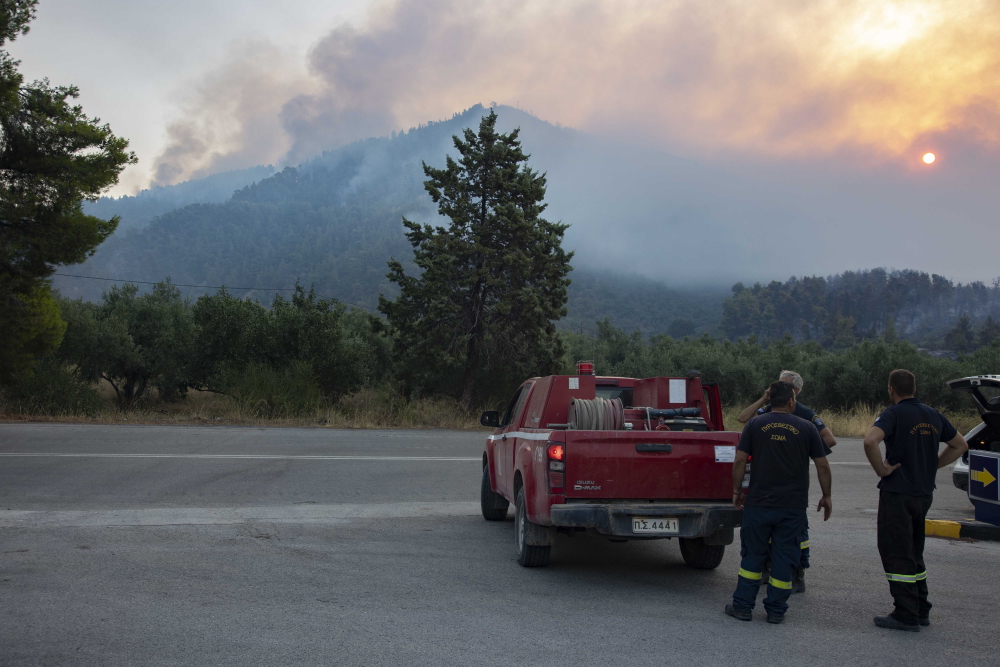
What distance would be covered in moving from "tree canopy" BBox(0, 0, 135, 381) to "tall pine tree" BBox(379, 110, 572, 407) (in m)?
9.55

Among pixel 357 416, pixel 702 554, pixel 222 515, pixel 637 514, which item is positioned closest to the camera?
pixel 637 514

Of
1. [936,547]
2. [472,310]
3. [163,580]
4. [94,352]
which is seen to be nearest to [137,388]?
[94,352]

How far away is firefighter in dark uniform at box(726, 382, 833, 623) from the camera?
5277 millimetres

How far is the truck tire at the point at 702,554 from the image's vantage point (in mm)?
6824

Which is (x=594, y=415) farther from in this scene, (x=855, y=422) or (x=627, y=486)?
(x=855, y=422)

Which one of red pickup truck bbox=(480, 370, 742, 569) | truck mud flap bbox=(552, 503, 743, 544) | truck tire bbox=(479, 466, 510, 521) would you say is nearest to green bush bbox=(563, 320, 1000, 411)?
truck tire bbox=(479, 466, 510, 521)

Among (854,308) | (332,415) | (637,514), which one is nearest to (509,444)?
(637,514)

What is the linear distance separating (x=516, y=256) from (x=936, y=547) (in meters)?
18.6

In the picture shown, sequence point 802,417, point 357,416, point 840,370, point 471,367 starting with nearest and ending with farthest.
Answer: point 802,417
point 357,416
point 471,367
point 840,370

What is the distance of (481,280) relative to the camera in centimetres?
2606

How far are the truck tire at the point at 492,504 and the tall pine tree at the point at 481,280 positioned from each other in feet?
54.0

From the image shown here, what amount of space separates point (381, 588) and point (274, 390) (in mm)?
18893

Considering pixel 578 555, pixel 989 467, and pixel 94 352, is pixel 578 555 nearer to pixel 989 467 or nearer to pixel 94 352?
pixel 989 467

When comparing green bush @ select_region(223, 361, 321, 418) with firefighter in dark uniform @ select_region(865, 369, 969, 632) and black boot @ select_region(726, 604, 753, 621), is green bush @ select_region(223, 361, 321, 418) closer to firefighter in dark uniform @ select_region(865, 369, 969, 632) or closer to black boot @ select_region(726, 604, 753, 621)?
black boot @ select_region(726, 604, 753, 621)
